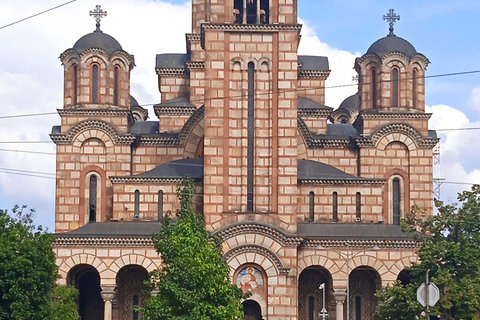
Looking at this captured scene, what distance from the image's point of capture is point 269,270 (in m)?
57.4

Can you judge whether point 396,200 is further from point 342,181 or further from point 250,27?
point 250,27

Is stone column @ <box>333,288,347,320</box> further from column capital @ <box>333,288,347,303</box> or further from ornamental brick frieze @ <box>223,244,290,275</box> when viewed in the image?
ornamental brick frieze @ <box>223,244,290,275</box>

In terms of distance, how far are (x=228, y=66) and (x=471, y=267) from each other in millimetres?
16493

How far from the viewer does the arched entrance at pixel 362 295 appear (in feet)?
201

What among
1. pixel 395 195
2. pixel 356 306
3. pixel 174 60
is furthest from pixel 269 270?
pixel 174 60

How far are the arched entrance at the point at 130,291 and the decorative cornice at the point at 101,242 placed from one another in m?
3.01

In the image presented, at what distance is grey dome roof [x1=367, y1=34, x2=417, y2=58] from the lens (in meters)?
65.6

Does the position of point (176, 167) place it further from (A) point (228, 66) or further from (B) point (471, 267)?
(B) point (471, 267)

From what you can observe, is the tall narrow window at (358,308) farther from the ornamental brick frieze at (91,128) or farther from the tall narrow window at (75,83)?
the tall narrow window at (75,83)

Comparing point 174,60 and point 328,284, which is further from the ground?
point 174,60

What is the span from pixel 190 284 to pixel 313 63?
26.8 m

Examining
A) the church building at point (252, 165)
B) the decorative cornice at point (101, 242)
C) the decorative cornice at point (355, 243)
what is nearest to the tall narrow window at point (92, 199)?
the church building at point (252, 165)

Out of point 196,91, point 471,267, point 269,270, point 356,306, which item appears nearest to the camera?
point 471,267

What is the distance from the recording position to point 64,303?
53.7m
